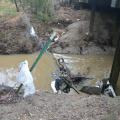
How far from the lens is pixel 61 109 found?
7617 millimetres

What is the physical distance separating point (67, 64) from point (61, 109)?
403 inches

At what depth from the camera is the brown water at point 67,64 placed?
50.9ft

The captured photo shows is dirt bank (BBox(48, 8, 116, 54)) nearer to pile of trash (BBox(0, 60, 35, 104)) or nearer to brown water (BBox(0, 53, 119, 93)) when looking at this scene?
brown water (BBox(0, 53, 119, 93))

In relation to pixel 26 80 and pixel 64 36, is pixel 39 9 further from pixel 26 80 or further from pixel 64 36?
pixel 26 80

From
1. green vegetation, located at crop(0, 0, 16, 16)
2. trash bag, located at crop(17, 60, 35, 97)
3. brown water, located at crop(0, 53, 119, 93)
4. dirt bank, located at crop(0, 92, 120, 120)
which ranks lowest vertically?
brown water, located at crop(0, 53, 119, 93)

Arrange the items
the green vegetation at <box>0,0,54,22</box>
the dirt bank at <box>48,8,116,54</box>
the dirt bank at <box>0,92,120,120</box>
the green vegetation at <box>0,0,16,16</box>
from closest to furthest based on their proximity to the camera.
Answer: the dirt bank at <box>0,92,120,120</box> → the dirt bank at <box>48,8,116,54</box> → the green vegetation at <box>0,0,16,16</box> → the green vegetation at <box>0,0,54,22</box>

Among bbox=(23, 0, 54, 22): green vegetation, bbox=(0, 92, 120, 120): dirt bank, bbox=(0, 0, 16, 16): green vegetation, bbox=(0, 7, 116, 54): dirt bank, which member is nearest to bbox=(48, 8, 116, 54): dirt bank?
bbox=(0, 7, 116, 54): dirt bank

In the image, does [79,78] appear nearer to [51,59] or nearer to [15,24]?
[51,59]

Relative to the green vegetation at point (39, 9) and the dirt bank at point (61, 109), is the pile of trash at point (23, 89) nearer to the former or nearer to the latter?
the dirt bank at point (61, 109)

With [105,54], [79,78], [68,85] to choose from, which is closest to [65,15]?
[105,54]

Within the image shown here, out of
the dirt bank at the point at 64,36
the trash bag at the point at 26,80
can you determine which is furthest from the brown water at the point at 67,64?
the trash bag at the point at 26,80

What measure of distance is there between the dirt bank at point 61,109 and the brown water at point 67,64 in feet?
19.9

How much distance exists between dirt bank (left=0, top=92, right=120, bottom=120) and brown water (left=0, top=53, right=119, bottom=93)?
6.06 m

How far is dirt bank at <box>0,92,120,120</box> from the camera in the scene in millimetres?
7219
